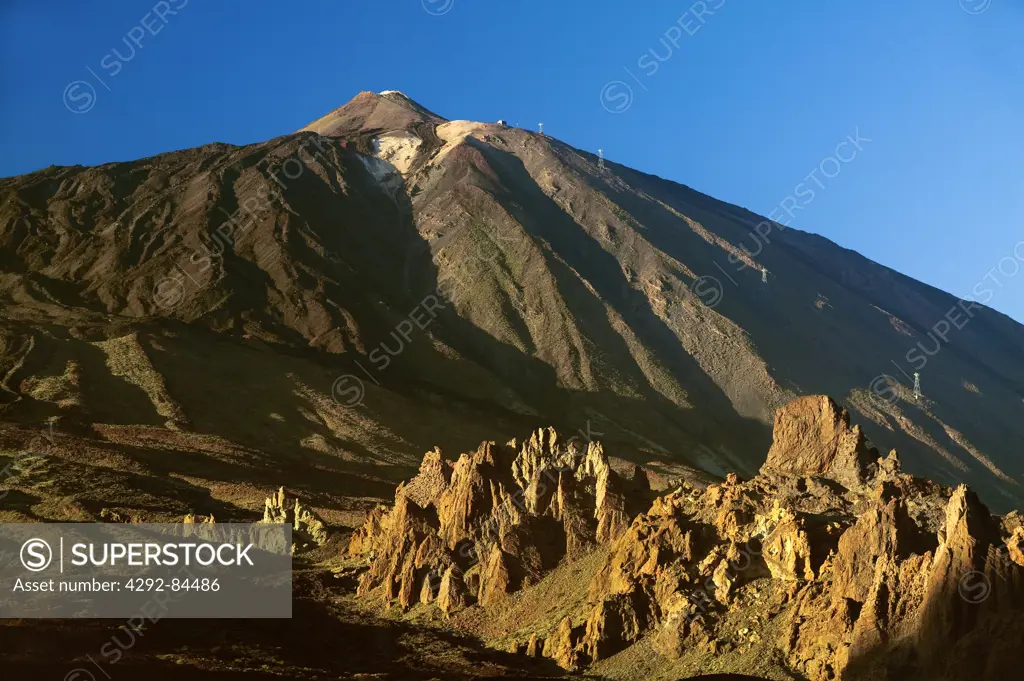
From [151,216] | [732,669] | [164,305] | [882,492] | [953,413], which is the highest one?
[151,216]

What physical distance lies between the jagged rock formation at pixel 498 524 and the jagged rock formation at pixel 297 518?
7291 mm

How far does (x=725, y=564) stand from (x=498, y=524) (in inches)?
540

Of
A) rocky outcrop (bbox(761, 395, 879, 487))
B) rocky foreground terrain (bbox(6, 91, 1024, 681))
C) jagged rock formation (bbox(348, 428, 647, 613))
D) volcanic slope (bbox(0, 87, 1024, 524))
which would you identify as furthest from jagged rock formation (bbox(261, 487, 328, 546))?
rocky outcrop (bbox(761, 395, 879, 487))

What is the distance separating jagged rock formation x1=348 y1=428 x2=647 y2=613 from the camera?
1820 inches

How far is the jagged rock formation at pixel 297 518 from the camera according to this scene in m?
62.4

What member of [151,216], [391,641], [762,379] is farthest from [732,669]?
[151,216]

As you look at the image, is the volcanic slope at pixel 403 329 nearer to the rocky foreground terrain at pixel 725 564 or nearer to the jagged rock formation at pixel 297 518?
the jagged rock formation at pixel 297 518

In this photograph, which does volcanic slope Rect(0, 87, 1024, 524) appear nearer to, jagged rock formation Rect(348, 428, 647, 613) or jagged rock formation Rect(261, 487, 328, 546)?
jagged rock formation Rect(261, 487, 328, 546)

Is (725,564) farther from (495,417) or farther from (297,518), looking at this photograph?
(495,417)

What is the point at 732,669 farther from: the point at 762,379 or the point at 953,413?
the point at 953,413

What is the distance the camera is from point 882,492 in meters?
40.2

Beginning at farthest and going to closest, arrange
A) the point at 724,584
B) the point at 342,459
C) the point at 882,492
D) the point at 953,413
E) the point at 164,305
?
the point at 953,413
the point at 164,305
the point at 342,459
the point at 882,492
the point at 724,584

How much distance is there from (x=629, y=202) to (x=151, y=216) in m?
69.7

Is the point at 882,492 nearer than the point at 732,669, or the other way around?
the point at 732,669
